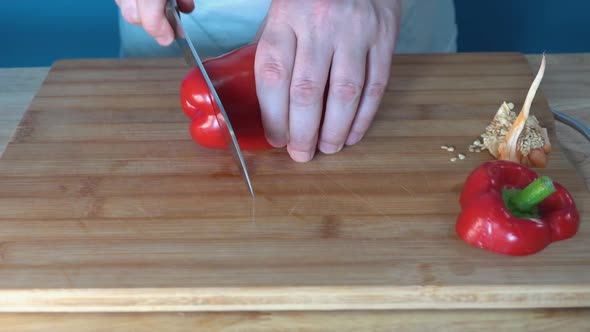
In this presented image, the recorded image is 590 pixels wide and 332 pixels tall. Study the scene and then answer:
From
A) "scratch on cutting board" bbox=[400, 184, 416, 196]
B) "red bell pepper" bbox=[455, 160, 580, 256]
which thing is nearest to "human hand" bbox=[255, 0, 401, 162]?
"scratch on cutting board" bbox=[400, 184, 416, 196]

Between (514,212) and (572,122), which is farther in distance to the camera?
(572,122)

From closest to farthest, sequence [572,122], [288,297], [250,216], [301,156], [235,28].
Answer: [288,297] → [250,216] → [301,156] → [572,122] → [235,28]

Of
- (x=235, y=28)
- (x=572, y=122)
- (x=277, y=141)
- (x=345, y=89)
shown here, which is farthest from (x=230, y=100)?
(x=572, y=122)

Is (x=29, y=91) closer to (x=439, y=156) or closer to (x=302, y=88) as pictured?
(x=302, y=88)

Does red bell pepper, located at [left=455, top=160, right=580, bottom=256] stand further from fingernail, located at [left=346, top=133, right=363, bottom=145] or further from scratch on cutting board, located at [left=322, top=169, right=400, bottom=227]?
fingernail, located at [left=346, top=133, right=363, bottom=145]

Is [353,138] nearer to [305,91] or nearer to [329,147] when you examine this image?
[329,147]

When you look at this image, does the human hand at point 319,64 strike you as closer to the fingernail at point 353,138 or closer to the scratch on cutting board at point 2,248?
the fingernail at point 353,138

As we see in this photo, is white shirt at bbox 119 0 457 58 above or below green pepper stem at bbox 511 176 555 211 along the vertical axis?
below

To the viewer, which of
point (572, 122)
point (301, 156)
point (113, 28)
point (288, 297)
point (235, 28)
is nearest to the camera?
point (288, 297)
